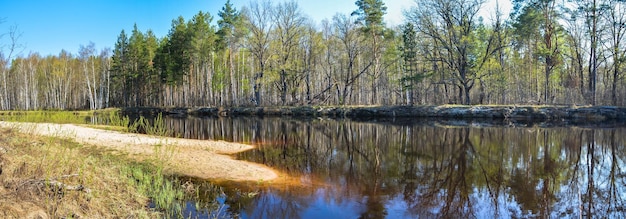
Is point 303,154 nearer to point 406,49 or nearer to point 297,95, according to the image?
point 406,49

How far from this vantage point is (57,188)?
5.84 m

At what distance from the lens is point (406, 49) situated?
40.6 meters

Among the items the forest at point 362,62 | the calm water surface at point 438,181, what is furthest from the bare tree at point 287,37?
the calm water surface at point 438,181

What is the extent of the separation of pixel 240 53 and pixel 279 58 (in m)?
8.64


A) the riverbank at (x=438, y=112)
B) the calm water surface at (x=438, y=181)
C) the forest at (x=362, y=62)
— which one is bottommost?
the calm water surface at (x=438, y=181)

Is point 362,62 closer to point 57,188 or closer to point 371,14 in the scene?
point 371,14

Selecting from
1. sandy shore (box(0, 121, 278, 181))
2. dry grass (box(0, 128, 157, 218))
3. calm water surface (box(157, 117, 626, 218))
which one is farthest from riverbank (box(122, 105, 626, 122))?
dry grass (box(0, 128, 157, 218))

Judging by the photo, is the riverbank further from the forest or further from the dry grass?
the dry grass

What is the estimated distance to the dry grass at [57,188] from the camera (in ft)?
17.4

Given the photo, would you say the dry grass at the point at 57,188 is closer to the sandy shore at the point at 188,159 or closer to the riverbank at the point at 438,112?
the sandy shore at the point at 188,159

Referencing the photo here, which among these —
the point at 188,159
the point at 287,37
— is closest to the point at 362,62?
the point at 287,37

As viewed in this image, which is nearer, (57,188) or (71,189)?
(57,188)

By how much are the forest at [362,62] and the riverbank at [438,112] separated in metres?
2.62

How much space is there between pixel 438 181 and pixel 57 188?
9.01m
